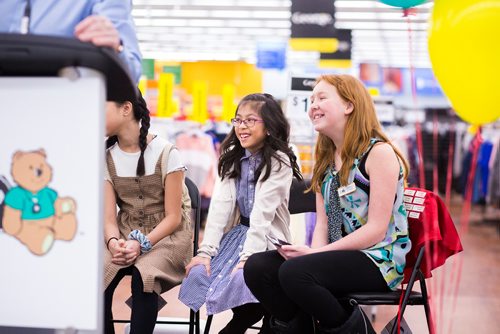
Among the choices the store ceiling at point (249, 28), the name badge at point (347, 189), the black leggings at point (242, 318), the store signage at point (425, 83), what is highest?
the store ceiling at point (249, 28)

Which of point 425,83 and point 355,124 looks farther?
point 425,83

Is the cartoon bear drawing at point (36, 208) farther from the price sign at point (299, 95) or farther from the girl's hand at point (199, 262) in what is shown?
the price sign at point (299, 95)

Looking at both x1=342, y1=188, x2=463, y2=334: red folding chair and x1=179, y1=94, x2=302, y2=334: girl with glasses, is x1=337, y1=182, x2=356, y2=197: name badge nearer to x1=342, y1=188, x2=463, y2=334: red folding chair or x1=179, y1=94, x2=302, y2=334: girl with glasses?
x1=342, y1=188, x2=463, y2=334: red folding chair

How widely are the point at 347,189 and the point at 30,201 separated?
1.42 metres

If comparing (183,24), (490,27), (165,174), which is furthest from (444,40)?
(183,24)

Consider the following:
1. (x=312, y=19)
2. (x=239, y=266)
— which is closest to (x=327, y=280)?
(x=239, y=266)

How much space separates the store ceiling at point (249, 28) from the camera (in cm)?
1302

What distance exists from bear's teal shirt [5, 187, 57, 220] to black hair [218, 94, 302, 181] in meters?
1.71

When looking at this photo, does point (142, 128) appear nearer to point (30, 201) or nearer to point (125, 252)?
point (125, 252)

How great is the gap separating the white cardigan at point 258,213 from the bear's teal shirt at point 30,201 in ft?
5.22

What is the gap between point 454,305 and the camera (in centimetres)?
458

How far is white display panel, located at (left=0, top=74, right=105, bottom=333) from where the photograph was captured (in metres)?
1.18

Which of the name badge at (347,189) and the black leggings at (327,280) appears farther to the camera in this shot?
the name badge at (347,189)

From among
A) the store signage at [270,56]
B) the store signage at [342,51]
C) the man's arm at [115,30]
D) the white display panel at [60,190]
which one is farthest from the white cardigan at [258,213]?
the store signage at [270,56]
